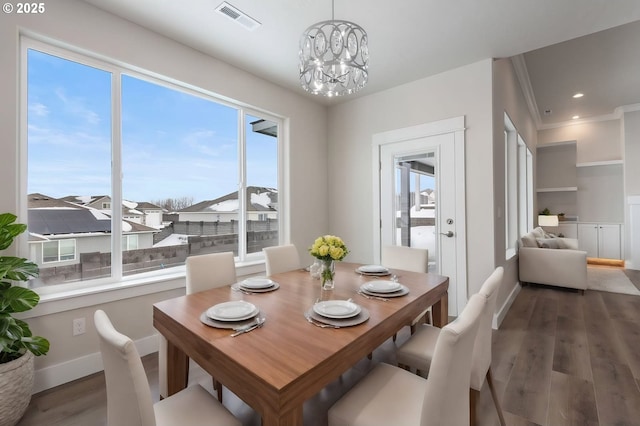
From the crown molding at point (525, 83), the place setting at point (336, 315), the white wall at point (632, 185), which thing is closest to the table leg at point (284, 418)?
the place setting at point (336, 315)

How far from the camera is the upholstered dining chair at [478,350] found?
1.33 m

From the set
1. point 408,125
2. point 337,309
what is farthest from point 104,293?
point 408,125

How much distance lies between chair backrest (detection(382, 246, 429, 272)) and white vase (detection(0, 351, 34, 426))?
2.61 m

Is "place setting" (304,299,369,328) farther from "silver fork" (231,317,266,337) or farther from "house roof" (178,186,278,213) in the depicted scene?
"house roof" (178,186,278,213)

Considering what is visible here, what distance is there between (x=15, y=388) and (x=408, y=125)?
402 centimetres

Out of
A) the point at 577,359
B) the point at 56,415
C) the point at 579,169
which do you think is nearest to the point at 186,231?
the point at 56,415

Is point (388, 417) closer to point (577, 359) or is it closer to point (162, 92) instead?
point (577, 359)

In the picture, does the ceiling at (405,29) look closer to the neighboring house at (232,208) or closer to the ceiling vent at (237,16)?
the ceiling vent at (237,16)

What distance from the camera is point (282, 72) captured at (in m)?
3.33

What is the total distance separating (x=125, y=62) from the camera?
2.41 m

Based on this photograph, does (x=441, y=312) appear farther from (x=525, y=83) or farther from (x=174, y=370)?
(x=525, y=83)

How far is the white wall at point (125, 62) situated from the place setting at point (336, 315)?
6.10 ft

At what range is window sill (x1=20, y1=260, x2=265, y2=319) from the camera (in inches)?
78.9

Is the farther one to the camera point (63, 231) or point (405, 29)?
point (405, 29)
